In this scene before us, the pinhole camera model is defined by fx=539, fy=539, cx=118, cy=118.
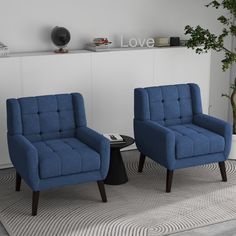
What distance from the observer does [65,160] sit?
4664mm

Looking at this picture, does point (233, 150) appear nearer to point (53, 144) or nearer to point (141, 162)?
point (141, 162)

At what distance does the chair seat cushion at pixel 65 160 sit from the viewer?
4.60m

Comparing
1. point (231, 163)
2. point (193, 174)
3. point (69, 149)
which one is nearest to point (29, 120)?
point (69, 149)

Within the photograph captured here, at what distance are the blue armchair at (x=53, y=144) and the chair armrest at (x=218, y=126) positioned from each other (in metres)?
1.28

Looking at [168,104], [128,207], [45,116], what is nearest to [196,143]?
[168,104]

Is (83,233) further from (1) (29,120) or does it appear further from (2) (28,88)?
(2) (28,88)

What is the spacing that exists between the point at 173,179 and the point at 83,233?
61.2 inches

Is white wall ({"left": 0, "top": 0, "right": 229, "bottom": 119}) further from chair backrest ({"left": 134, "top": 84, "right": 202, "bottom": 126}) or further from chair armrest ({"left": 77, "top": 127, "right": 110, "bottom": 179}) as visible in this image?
chair armrest ({"left": 77, "top": 127, "right": 110, "bottom": 179})

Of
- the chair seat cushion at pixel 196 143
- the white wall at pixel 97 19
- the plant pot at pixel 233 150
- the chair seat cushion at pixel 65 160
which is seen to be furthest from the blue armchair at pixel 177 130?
the white wall at pixel 97 19

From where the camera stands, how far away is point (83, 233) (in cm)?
437

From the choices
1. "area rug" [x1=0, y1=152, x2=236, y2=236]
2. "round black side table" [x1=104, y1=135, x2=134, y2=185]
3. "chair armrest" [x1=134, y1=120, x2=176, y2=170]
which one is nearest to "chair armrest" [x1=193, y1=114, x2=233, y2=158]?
"area rug" [x1=0, y1=152, x2=236, y2=236]

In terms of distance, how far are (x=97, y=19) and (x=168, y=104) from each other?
4.72ft

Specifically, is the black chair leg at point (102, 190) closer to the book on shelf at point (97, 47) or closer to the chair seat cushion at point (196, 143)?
the chair seat cushion at point (196, 143)

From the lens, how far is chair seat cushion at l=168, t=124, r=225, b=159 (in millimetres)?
5156
